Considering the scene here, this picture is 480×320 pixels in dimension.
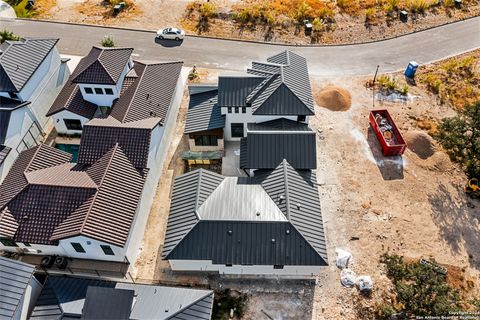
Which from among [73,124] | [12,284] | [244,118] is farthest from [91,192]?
[244,118]

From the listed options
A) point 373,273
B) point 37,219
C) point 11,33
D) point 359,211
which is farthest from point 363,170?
point 11,33

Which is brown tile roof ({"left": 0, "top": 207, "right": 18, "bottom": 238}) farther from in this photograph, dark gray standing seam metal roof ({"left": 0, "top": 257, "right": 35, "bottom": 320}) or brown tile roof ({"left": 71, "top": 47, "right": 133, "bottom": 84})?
brown tile roof ({"left": 71, "top": 47, "right": 133, "bottom": 84})

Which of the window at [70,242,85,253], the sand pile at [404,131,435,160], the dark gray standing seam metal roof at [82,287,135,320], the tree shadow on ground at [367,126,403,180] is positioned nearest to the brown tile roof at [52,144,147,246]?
the window at [70,242,85,253]

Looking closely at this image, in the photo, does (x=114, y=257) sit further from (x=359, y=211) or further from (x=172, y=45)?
(x=172, y=45)

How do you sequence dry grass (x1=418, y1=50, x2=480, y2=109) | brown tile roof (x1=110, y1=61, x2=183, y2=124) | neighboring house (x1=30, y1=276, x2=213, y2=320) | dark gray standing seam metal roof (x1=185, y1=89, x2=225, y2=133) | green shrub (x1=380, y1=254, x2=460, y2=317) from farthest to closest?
dry grass (x1=418, y1=50, x2=480, y2=109), dark gray standing seam metal roof (x1=185, y1=89, x2=225, y2=133), brown tile roof (x1=110, y1=61, x2=183, y2=124), green shrub (x1=380, y1=254, x2=460, y2=317), neighboring house (x1=30, y1=276, x2=213, y2=320)

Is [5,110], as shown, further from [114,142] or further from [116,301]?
[116,301]

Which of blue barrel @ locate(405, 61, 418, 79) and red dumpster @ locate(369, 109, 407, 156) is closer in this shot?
red dumpster @ locate(369, 109, 407, 156)

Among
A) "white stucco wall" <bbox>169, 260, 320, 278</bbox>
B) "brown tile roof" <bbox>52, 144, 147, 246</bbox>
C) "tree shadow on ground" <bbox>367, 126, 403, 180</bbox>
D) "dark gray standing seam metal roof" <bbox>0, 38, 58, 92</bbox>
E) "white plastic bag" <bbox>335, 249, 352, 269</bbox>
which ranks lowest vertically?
"white plastic bag" <bbox>335, 249, 352, 269</bbox>
